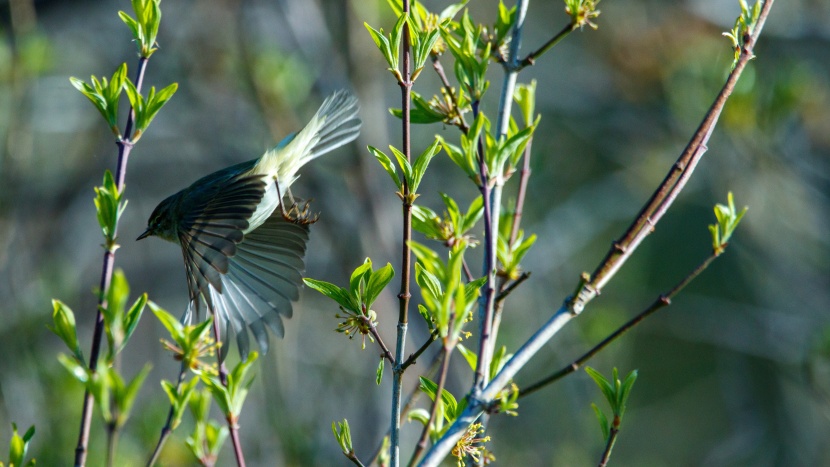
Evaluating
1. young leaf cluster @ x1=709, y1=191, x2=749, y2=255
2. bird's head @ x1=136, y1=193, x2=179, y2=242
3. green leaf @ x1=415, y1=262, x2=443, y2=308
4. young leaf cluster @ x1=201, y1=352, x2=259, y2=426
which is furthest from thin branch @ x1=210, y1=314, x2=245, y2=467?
bird's head @ x1=136, y1=193, x2=179, y2=242

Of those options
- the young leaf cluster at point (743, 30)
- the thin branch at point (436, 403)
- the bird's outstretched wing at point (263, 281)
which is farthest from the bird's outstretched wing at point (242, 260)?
the young leaf cluster at point (743, 30)

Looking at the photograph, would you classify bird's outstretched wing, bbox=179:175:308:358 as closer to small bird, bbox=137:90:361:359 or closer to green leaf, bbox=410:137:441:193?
small bird, bbox=137:90:361:359

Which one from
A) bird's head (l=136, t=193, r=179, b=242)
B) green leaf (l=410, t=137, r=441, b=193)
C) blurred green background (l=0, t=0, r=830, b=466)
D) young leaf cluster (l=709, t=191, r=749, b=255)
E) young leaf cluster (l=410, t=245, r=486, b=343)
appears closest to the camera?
young leaf cluster (l=410, t=245, r=486, b=343)

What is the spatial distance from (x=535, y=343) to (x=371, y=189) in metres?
3.32

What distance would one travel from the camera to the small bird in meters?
1.83

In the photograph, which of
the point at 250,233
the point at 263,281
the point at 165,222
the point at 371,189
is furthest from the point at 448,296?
the point at 371,189

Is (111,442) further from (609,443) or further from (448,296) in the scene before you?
(609,443)

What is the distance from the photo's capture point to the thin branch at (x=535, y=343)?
1.21 m

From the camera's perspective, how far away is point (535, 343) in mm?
1304

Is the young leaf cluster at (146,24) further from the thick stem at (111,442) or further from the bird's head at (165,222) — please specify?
the bird's head at (165,222)

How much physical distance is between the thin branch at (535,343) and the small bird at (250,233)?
0.55 m

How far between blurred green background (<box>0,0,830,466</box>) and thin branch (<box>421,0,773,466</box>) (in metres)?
2.26

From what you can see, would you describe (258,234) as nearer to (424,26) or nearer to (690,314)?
(424,26)

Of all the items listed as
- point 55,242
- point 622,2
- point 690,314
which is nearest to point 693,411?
point 690,314
